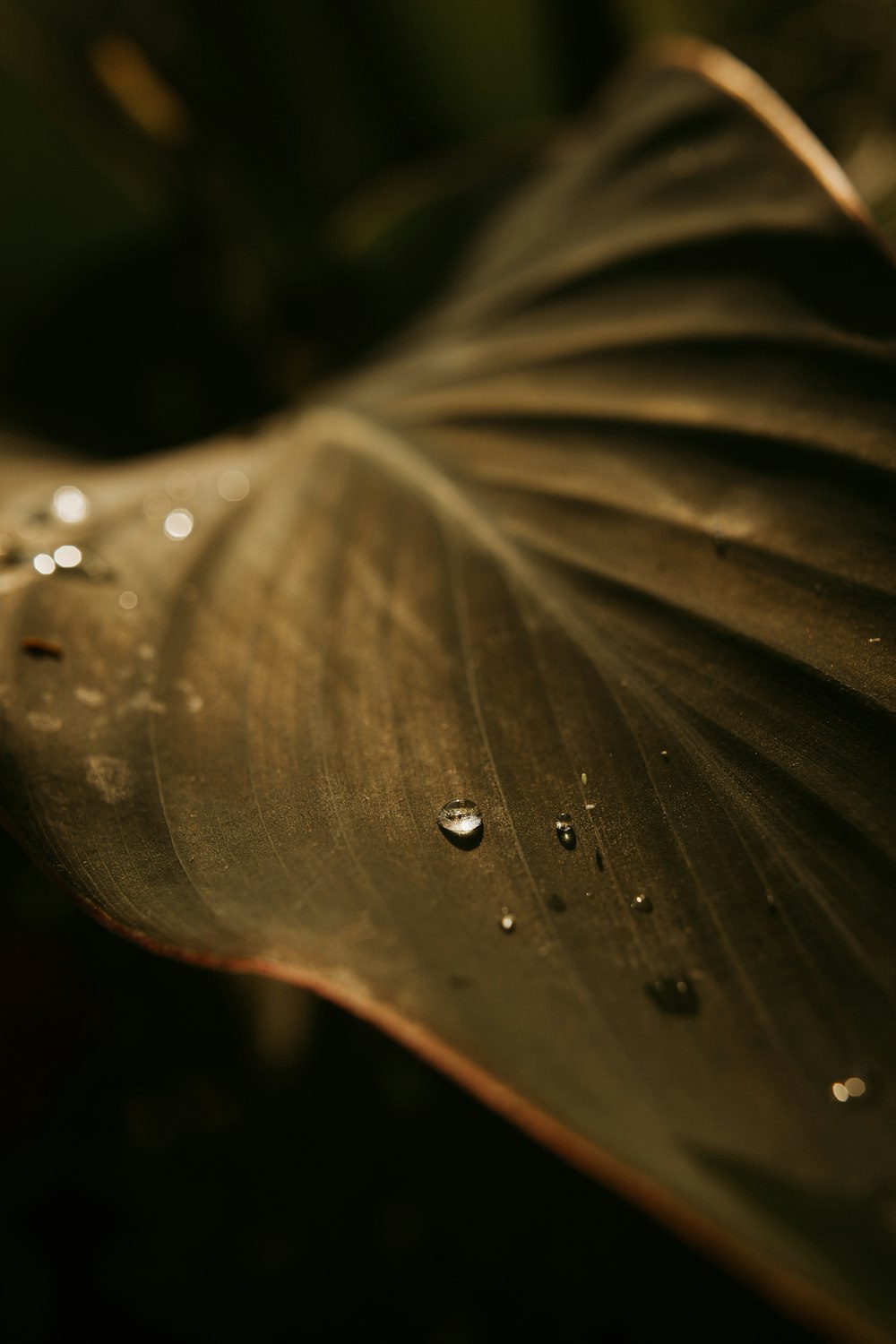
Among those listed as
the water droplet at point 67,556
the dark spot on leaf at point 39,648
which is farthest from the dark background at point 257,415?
the dark spot on leaf at point 39,648

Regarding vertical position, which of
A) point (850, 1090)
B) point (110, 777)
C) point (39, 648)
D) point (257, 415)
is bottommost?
→ point (850, 1090)

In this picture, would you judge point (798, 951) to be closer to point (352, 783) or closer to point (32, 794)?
point (352, 783)

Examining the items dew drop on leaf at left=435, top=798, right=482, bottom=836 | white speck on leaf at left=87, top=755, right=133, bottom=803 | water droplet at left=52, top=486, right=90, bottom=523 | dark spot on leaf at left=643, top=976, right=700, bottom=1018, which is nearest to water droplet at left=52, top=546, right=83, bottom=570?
water droplet at left=52, top=486, right=90, bottom=523

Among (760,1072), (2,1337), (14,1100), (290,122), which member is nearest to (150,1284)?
(2,1337)

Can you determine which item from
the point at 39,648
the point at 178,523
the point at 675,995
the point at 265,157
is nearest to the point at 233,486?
the point at 178,523

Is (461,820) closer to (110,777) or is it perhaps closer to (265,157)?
(110,777)

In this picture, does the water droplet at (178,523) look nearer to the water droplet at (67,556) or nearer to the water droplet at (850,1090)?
the water droplet at (67,556)

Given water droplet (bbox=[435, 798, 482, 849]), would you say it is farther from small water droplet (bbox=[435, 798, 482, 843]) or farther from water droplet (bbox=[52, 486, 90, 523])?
water droplet (bbox=[52, 486, 90, 523])
